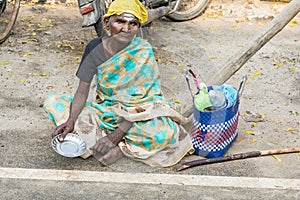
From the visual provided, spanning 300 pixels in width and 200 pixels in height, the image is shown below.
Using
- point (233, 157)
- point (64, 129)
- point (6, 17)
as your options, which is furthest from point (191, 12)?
point (64, 129)

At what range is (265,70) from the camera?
208 inches

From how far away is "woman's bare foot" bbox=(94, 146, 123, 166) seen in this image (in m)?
3.46

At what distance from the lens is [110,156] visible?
346 centimetres

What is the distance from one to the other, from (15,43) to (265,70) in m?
2.82

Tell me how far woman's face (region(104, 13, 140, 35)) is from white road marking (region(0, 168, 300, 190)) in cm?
97

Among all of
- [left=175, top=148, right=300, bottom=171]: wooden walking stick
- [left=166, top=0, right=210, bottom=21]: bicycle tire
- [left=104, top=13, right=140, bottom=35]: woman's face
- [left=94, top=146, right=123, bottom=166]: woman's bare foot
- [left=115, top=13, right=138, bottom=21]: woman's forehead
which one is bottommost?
[left=166, top=0, right=210, bottom=21]: bicycle tire

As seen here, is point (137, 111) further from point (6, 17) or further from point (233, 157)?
point (6, 17)

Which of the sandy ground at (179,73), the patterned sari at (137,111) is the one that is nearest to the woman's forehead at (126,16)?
the patterned sari at (137,111)

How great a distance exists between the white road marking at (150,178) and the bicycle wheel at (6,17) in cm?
279

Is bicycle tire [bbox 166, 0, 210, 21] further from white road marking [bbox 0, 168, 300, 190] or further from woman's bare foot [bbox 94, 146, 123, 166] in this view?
white road marking [bbox 0, 168, 300, 190]

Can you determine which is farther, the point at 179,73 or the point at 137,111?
the point at 179,73

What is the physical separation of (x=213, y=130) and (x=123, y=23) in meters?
0.96

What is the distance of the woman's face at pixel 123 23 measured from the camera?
3.36m

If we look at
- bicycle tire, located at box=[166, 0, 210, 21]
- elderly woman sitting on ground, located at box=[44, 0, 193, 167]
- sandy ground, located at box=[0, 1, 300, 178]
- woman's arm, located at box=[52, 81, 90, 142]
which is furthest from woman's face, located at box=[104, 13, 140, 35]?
bicycle tire, located at box=[166, 0, 210, 21]
